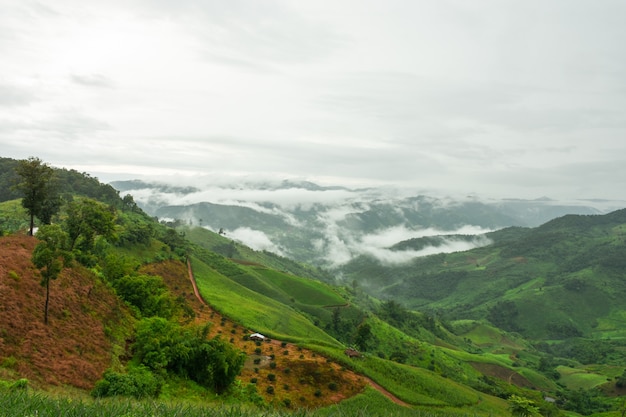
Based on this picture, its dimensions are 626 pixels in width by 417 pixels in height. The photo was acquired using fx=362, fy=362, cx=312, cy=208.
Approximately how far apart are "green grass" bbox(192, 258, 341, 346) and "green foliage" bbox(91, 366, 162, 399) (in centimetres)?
4565

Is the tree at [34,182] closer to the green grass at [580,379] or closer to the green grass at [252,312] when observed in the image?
the green grass at [252,312]

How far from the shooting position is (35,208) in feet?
170

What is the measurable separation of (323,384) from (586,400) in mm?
137531

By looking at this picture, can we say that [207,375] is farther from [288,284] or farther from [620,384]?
[620,384]

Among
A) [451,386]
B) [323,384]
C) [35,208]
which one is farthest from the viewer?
[451,386]

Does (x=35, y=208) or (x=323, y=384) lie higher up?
(x=35, y=208)

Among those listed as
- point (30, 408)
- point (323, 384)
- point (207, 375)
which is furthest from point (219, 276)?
point (30, 408)

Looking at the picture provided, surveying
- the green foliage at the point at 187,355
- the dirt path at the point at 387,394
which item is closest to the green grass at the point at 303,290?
the dirt path at the point at 387,394

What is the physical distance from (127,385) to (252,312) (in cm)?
6241

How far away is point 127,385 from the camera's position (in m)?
30.4

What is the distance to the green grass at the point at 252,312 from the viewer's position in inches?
3310

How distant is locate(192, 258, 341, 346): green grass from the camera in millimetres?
84062

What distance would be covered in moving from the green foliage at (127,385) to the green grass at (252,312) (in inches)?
1797

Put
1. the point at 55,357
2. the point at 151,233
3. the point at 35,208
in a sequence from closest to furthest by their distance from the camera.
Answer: the point at 55,357 < the point at 35,208 < the point at 151,233
